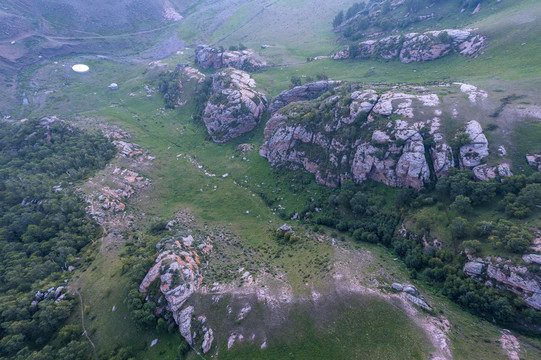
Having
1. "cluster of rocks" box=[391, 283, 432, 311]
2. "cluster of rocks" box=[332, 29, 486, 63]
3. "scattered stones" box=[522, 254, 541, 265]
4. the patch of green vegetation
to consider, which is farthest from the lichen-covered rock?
"cluster of rocks" box=[332, 29, 486, 63]

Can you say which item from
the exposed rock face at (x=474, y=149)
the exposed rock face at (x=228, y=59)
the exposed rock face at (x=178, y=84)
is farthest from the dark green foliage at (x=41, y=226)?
the exposed rock face at (x=474, y=149)

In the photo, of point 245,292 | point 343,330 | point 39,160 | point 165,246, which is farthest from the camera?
point 39,160

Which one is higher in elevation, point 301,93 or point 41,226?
point 301,93

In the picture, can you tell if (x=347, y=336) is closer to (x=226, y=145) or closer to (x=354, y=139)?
(x=354, y=139)

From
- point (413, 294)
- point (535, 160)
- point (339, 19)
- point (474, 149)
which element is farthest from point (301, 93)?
point (339, 19)

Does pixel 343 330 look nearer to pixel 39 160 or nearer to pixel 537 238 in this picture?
pixel 537 238

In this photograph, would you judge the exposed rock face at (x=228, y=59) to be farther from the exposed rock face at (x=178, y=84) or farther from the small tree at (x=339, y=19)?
the small tree at (x=339, y=19)

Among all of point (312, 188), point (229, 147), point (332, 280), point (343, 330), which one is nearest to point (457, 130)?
point (312, 188)
